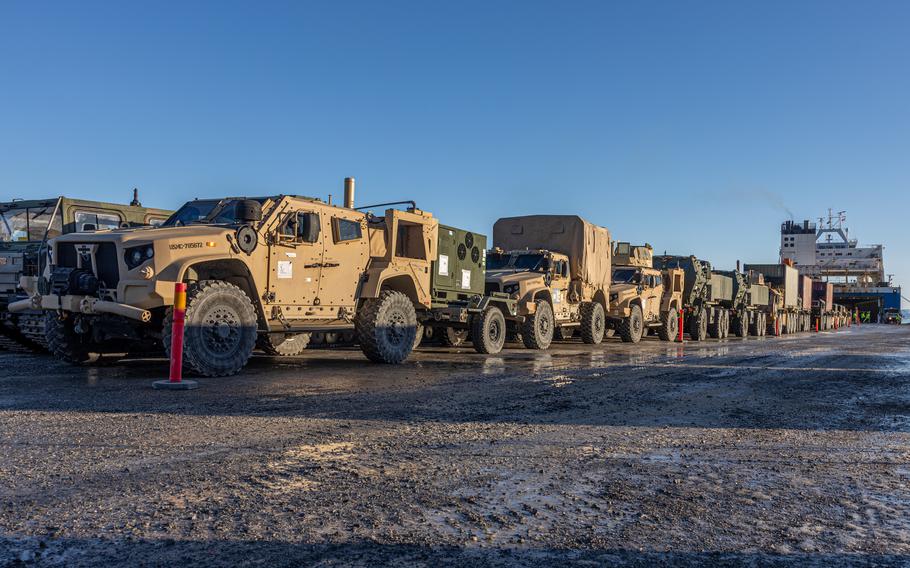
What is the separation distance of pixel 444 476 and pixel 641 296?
59.8ft

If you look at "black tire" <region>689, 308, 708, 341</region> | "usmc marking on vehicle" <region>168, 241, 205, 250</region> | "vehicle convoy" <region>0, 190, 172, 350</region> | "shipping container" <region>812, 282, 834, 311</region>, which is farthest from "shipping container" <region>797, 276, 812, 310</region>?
"usmc marking on vehicle" <region>168, 241, 205, 250</region>

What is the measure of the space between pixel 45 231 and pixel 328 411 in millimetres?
8772

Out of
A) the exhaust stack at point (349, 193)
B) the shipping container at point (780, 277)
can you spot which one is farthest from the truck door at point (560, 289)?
the shipping container at point (780, 277)

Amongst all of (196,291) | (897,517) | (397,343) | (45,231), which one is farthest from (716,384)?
(45,231)

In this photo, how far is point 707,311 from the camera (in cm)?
2620

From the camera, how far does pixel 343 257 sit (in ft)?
35.8

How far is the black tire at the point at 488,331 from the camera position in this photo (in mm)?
14227

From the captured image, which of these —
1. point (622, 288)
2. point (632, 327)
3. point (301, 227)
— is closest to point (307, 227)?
point (301, 227)

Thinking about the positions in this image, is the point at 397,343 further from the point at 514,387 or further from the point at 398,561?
the point at 398,561

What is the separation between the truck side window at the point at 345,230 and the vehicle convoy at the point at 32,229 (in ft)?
10.5

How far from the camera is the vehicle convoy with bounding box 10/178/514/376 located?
28.1 ft

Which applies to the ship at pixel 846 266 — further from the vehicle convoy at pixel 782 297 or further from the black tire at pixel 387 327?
the black tire at pixel 387 327

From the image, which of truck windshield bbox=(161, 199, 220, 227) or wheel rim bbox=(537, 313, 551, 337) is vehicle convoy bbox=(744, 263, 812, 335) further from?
truck windshield bbox=(161, 199, 220, 227)

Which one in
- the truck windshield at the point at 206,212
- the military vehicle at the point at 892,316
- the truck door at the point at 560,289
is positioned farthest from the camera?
the military vehicle at the point at 892,316
